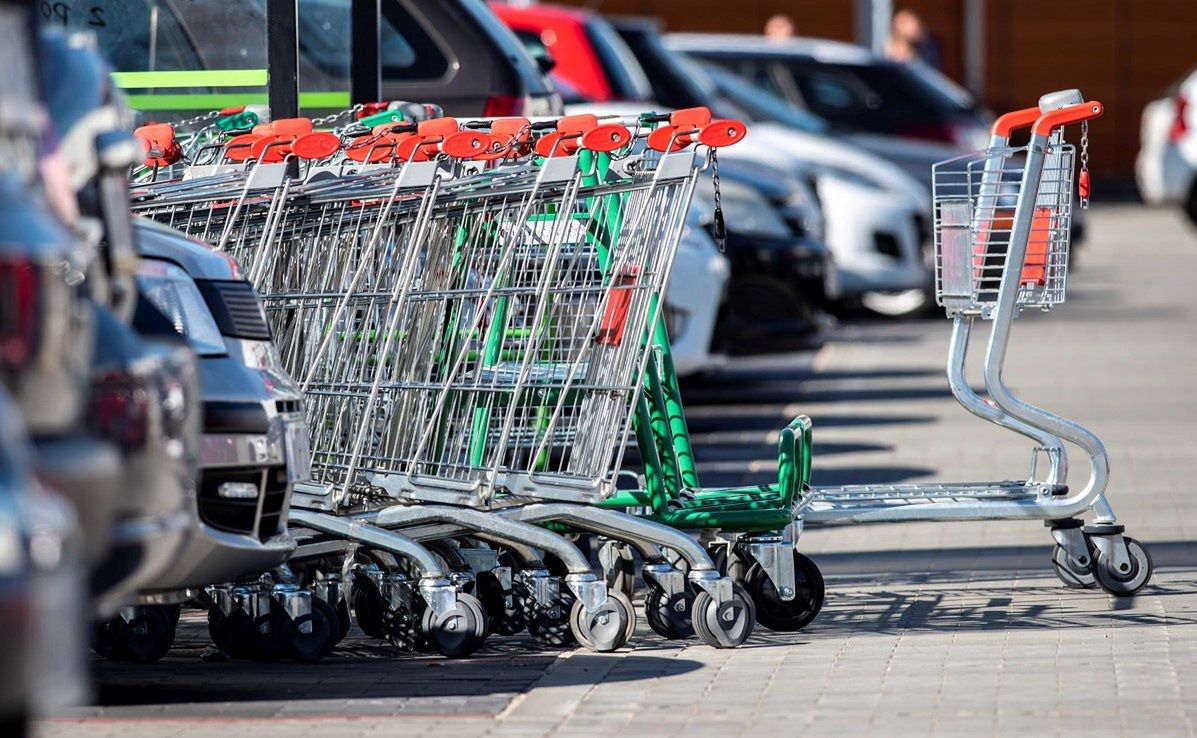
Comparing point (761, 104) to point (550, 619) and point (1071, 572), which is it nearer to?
point (1071, 572)

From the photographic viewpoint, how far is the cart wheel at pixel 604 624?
6059 millimetres

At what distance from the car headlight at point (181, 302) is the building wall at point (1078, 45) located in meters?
30.4

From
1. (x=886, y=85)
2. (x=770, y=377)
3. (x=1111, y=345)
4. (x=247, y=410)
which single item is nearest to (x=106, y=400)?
(x=247, y=410)

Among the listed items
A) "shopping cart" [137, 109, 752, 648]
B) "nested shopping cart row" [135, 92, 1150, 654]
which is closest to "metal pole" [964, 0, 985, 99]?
"nested shopping cart row" [135, 92, 1150, 654]

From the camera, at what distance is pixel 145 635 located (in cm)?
611

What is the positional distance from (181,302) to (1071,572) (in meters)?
3.14

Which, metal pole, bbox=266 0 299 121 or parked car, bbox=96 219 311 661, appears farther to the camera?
metal pole, bbox=266 0 299 121

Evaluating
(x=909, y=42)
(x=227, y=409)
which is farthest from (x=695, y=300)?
(x=909, y=42)

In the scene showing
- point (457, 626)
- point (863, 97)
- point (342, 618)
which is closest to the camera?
point (457, 626)

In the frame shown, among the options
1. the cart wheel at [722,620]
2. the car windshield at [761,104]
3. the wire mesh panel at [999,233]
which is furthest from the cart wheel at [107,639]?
the car windshield at [761,104]

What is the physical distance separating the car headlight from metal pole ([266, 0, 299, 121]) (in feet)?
7.33

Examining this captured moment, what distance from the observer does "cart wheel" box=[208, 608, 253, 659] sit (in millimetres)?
6082

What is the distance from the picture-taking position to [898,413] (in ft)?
42.1

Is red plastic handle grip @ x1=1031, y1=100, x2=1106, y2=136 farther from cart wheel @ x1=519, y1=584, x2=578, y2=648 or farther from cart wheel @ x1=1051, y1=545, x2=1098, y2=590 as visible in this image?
cart wheel @ x1=519, y1=584, x2=578, y2=648
